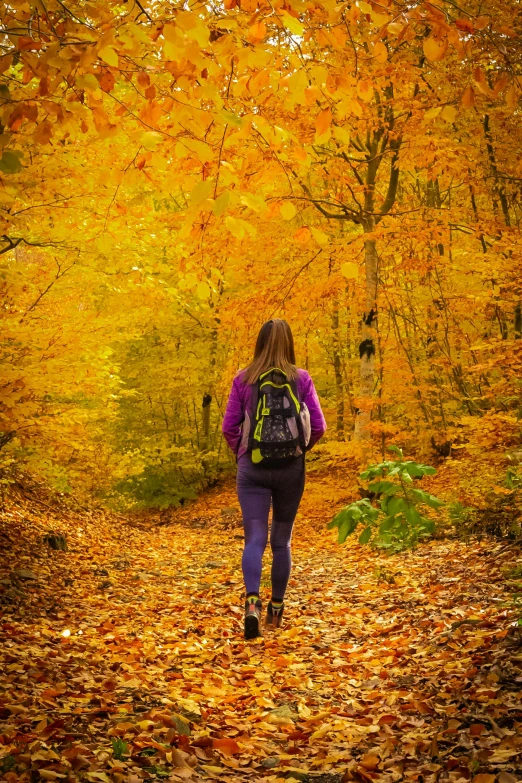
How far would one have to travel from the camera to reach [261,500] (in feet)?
14.8

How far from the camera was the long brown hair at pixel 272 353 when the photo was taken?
4.57 metres

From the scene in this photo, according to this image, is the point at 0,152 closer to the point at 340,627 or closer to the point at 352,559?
the point at 340,627

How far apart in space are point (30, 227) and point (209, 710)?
5.33 m

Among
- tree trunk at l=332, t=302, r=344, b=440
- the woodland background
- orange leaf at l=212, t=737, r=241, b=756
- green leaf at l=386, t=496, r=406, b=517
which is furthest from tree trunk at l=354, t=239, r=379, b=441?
orange leaf at l=212, t=737, r=241, b=756

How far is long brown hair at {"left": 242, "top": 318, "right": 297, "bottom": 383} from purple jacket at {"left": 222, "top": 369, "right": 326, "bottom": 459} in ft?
0.22

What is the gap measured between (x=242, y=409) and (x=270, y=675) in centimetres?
168

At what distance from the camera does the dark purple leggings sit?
4480 mm

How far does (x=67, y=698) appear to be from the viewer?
3.26 metres

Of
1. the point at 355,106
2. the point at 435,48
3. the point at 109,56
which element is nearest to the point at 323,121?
the point at 355,106

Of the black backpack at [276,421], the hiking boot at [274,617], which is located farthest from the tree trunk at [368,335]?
the black backpack at [276,421]

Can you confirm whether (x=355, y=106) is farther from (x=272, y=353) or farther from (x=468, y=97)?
(x=272, y=353)

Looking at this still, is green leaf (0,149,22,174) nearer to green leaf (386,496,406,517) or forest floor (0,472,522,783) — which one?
forest floor (0,472,522,783)

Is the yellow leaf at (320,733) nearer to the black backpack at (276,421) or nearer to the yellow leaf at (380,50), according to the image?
the black backpack at (276,421)

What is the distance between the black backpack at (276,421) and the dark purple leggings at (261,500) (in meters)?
0.10
